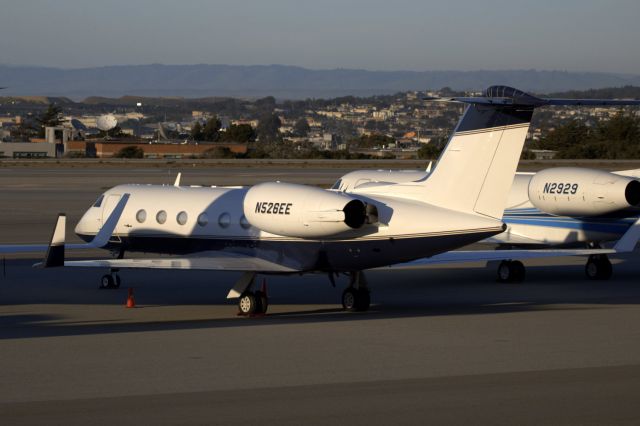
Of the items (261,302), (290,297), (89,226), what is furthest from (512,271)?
(89,226)

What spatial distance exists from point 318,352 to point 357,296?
5.24 meters

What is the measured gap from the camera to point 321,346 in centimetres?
1530

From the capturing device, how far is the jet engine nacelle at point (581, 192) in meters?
24.5

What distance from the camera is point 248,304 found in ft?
64.2

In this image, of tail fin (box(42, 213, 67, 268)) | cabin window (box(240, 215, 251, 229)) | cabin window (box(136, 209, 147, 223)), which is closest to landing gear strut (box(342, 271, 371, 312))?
cabin window (box(240, 215, 251, 229))

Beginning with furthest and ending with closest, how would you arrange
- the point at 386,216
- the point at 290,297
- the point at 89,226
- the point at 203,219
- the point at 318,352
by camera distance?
the point at 89,226, the point at 290,297, the point at 203,219, the point at 386,216, the point at 318,352

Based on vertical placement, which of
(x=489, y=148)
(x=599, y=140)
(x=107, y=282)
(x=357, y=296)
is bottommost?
(x=599, y=140)

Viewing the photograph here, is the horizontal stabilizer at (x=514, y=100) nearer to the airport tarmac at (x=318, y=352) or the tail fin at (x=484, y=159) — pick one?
the tail fin at (x=484, y=159)

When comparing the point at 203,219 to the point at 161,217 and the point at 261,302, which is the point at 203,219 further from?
the point at 261,302

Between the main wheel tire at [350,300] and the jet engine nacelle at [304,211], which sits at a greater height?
the jet engine nacelle at [304,211]

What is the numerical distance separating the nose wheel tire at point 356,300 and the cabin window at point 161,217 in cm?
474

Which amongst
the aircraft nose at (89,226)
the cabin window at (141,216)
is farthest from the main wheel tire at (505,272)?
the aircraft nose at (89,226)

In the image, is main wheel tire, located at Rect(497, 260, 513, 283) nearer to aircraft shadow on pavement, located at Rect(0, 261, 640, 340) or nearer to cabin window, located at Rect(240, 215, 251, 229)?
aircraft shadow on pavement, located at Rect(0, 261, 640, 340)

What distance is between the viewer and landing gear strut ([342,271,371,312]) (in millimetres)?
19906
